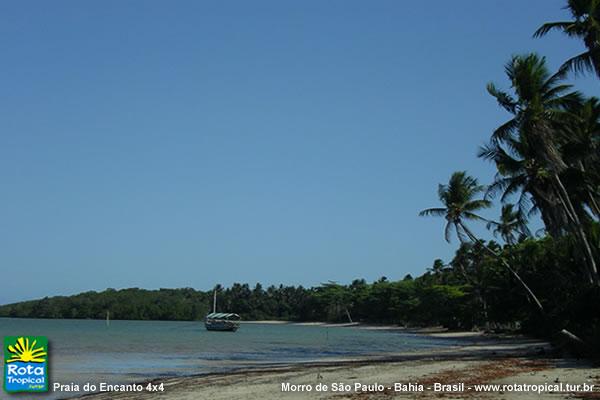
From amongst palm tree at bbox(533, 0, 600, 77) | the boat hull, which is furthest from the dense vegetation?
the boat hull

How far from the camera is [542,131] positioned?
1017 inches

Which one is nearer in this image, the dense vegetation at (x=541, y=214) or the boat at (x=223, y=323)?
the dense vegetation at (x=541, y=214)

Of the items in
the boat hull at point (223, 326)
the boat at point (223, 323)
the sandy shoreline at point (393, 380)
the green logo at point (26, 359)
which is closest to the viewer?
the green logo at point (26, 359)

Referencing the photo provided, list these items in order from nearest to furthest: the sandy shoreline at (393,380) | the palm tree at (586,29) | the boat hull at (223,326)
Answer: the sandy shoreline at (393,380) → the palm tree at (586,29) → the boat hull at (223,326)

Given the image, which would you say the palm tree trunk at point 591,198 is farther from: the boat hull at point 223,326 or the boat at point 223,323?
the boat at point 223,323

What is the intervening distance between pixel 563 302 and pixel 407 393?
98.6 feet

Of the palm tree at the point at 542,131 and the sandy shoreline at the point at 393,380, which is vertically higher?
the palm tree at the point at 542,131

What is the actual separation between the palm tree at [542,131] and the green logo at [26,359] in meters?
20.9

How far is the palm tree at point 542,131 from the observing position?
26.0m

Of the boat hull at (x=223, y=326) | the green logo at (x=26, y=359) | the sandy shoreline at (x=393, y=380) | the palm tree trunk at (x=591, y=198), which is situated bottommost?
the boat hull at (x=223, y=326)

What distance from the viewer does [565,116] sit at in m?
26.5

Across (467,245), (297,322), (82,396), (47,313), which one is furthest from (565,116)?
(47,313)

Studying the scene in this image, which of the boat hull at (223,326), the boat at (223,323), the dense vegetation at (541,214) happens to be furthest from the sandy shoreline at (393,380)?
the boat at (223,323)

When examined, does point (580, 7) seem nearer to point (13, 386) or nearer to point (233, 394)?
point (233, 394)
